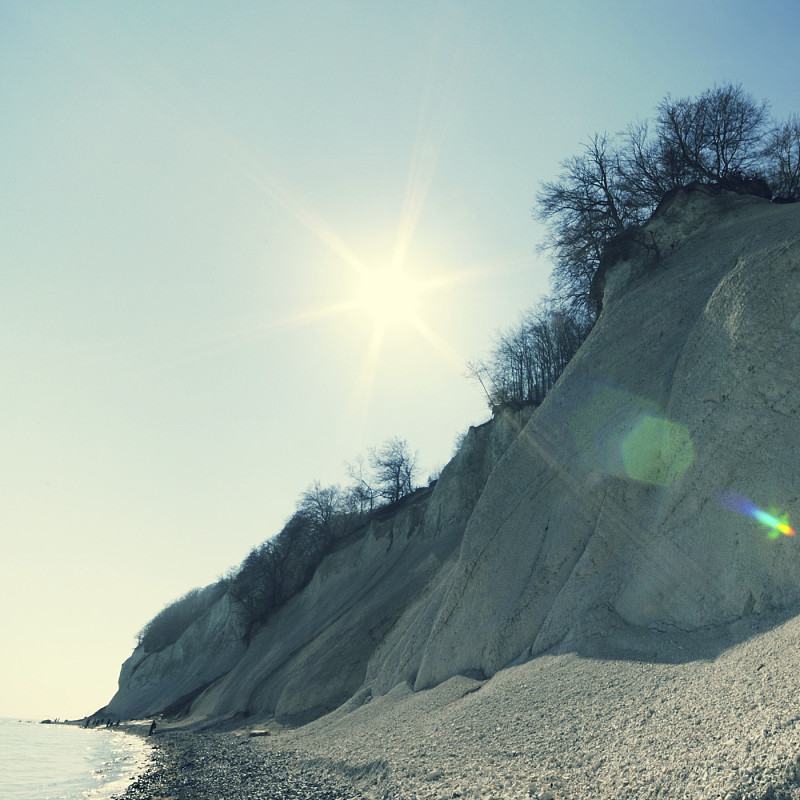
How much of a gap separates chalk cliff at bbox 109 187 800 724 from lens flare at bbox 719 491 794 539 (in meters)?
0.06

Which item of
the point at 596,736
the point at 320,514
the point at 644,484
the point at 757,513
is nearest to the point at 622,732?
the point at 596,736

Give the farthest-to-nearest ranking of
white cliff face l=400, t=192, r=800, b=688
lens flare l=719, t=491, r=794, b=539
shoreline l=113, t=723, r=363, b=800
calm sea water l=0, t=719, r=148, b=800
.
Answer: calm sea water l=0, t=719, r=148, b=800 → shoreline l=113, t=723, r=363, b=800 → white cliff face l=400, t=192, r=800, b=688 → lens flare l=719, t=491, r=794, b=539

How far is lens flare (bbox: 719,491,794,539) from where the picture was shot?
1040 centimetres

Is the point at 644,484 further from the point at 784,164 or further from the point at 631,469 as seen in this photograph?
the point at 784,164

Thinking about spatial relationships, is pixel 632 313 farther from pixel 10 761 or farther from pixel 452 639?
pixel 10 761

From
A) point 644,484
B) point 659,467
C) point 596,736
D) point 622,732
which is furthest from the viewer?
point 644,484

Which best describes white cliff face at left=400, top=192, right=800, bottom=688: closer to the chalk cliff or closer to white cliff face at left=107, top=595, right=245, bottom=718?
the chalk cliff

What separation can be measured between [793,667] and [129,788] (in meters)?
17.0

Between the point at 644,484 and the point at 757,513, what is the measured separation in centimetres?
401

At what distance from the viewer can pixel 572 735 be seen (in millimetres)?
9367

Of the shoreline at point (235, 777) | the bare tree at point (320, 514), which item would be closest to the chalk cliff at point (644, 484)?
the shoreline at point (235, 777)

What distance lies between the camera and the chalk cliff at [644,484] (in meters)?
11.6

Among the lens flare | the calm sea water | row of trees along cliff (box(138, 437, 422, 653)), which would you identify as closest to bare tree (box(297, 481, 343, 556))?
row of trees along cliff (box(138, 437, 422, 653))

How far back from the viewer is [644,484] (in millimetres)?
15023
